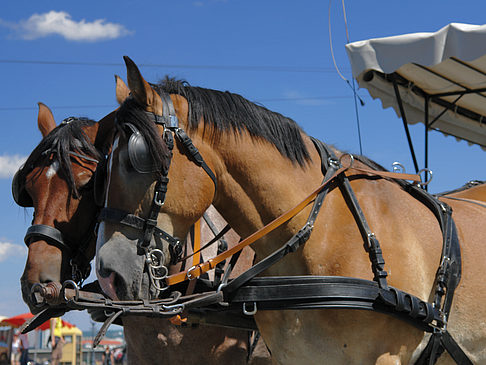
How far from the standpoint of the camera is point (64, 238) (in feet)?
11.2

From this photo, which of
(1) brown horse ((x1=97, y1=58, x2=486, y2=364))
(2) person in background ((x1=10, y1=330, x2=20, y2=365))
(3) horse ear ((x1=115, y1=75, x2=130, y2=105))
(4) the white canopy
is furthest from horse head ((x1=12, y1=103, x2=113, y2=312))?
(2) person in background ((x1=10, y1=330, x2=20, y2=365))

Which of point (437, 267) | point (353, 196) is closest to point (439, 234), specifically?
point (437, 267)

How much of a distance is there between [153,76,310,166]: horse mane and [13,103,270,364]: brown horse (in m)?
0.89

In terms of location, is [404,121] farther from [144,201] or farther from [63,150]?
[144,201]

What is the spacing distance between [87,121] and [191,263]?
3.75 ft

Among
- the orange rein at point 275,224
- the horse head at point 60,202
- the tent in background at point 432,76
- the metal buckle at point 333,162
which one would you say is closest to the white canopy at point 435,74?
the tent in background at point 432,76

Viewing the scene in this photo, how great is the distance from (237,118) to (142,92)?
1.54ft

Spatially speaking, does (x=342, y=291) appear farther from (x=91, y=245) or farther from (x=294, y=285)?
(x=91, y=245)

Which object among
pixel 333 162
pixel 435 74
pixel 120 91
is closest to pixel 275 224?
pixel 333 162

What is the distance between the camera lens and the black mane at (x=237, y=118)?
282 centimetres

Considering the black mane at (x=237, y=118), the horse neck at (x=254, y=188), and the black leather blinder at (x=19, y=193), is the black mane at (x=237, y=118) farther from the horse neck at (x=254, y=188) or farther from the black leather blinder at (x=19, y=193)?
the black leather blinder at (x=19, y=193)

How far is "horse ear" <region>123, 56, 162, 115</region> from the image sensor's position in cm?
264

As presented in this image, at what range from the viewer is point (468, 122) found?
6430 mm

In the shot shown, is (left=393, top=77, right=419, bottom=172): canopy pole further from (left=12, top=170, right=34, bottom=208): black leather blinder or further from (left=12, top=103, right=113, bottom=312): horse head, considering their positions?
(left=12, top=170, right=34, bottom=208): black leather blinder
